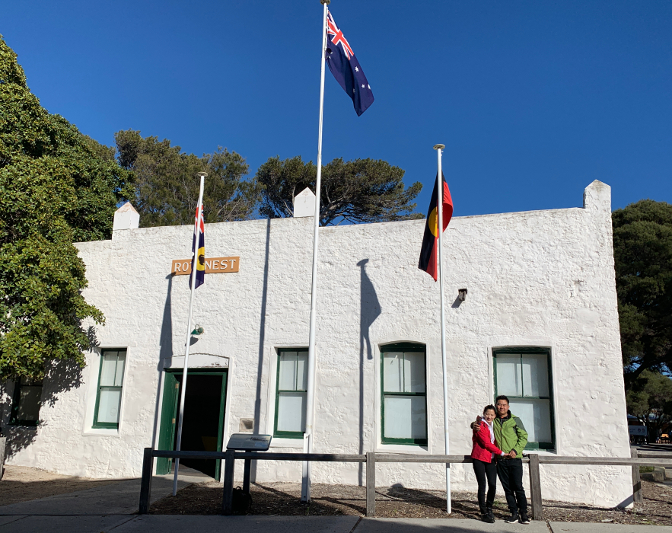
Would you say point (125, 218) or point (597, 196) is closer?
point (597, 196)

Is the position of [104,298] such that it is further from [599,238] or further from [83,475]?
[599,238]

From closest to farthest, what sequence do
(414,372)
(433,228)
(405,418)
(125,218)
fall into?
(433,228)
(405,418)
(414,372)
(125,218)

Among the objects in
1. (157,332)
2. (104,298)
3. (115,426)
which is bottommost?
(115,426)

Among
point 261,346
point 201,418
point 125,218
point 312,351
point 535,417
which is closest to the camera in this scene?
point 312,351

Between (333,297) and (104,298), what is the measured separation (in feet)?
17.5

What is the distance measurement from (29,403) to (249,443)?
7.57m

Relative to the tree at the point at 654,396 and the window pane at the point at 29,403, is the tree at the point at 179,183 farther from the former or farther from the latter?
the tree at the point at 654,396

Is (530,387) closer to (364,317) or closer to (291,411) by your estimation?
(364,317)

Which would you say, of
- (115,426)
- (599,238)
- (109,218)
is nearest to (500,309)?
(599,238)

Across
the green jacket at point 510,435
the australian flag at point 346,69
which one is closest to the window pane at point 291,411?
the green jacket at point 510,435

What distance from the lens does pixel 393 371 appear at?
34.2ft

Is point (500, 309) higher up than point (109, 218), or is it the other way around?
point (109, 218)

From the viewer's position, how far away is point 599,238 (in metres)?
9.79

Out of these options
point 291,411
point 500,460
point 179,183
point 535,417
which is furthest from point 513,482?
point 179,183
